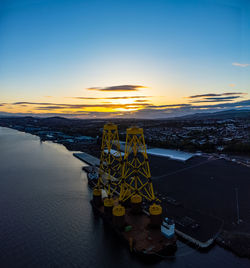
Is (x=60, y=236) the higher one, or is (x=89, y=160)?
(x=60, y=236)

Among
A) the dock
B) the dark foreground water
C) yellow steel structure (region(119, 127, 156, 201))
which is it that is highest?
yellow steel structure (region(119, 127, 156, 201))

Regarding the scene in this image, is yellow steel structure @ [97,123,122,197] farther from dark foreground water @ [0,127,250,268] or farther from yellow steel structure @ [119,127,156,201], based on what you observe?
dark foreground water @ [0,127,250,268]

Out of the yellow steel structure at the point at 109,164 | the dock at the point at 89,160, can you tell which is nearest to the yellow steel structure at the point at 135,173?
the yellow steel structure at the point at 109,164

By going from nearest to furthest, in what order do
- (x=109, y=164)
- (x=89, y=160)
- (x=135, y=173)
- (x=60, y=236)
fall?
(x=60, y=236) < (x=135, y=173) < (x=109, y=164) < (x=89, y=160)

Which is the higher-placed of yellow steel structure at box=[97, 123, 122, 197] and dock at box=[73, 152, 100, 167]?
yellow steel structure at box=[97, 123, 122, 197]

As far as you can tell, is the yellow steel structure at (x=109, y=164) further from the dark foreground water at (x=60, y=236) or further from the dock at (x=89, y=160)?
the dock at (x=89, y=160)

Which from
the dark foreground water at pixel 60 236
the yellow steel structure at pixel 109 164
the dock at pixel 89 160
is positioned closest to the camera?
the dark foreground water at pixel 60 236

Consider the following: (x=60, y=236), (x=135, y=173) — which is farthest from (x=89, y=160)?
(x=60, y=236)

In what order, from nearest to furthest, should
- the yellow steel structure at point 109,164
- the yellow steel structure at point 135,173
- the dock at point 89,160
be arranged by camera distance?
the yellow steel structure at point 135,173
the yellow steel structure at point 109,164
the dock at point 89,160

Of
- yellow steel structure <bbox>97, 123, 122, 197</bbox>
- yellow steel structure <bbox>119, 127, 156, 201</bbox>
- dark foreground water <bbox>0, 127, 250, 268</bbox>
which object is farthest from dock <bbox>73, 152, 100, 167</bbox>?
yellow steel structure <bbox>119, 127, 156, 201</bbox>

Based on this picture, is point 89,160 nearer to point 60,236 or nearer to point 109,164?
point 109,164

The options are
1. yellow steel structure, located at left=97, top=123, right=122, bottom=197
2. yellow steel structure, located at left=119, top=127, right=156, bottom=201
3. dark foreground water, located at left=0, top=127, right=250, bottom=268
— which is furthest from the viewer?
yellow steel structure, located at left=97, top=123, right=122, bottom=197
